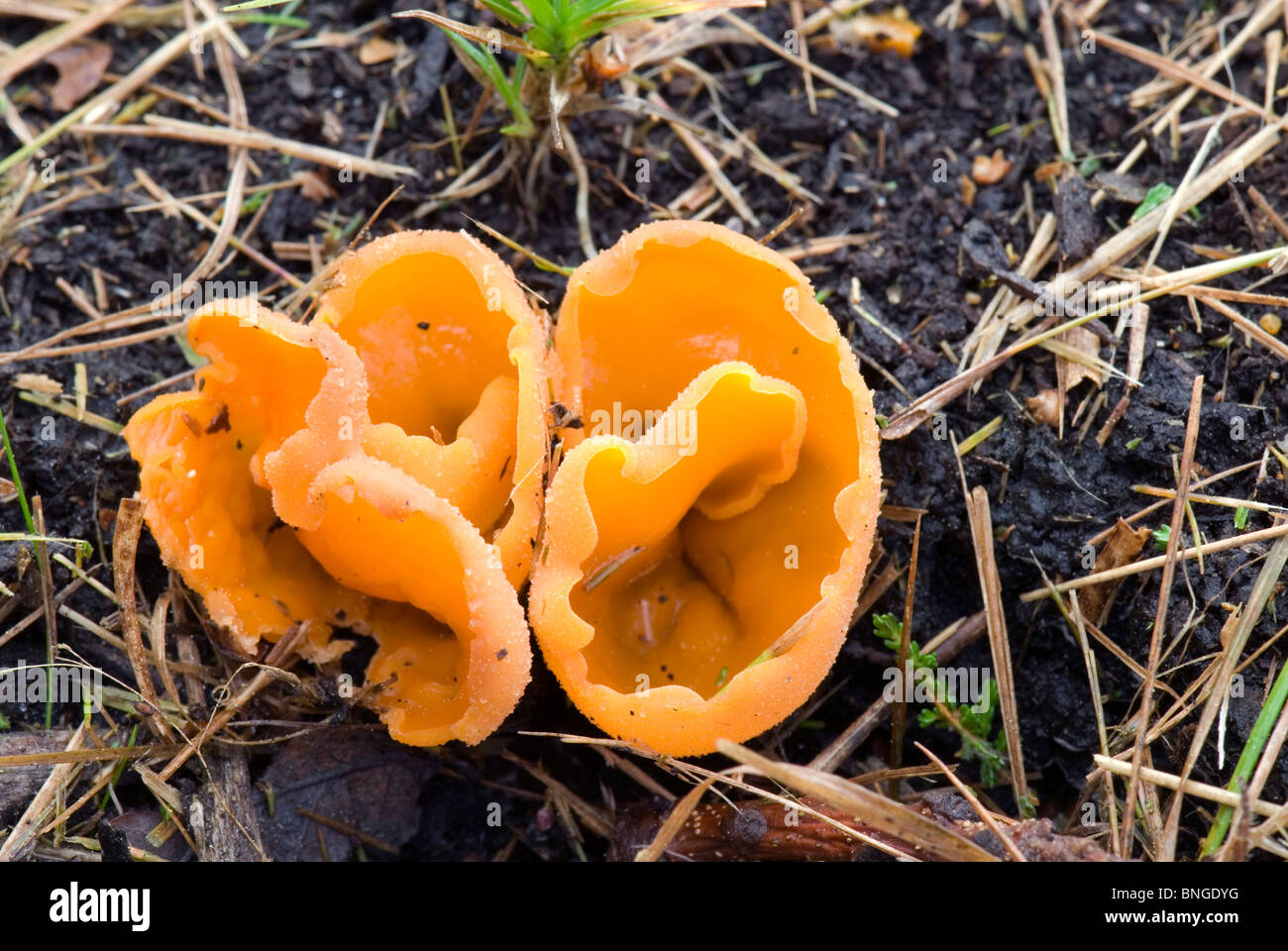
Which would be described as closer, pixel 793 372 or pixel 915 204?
pixel 793 372

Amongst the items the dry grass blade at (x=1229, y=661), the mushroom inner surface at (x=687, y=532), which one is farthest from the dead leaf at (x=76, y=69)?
the dry grass blade at (x=1229, y=661)

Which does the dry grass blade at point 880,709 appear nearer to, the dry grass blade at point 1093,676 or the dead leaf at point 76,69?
the dry grass blade at point 1093,676

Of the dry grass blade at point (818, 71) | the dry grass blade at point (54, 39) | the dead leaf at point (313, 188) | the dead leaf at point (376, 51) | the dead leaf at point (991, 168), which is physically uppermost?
the dry grass blade at point (54, 39)

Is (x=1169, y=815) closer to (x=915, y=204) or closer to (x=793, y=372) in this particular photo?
(x=793, y=372)

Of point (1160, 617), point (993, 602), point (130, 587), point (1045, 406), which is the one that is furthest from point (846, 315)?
point (130, 587)

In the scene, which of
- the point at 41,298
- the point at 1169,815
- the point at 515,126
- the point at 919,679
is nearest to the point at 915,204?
the point at 515,126
